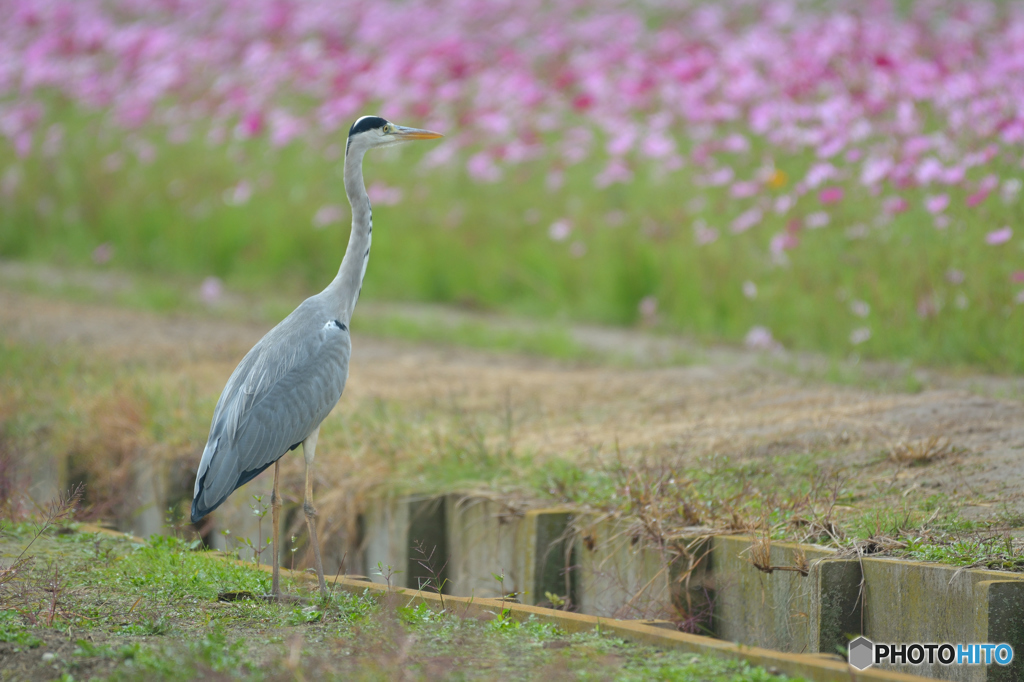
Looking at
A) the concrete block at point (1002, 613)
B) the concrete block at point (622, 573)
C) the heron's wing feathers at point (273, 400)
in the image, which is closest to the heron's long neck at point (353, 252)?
the heron's wing feathers at point (273, 400)

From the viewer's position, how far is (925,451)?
4941 mm

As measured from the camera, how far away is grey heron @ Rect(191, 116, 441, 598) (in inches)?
168

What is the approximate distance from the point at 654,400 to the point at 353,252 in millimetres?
2312

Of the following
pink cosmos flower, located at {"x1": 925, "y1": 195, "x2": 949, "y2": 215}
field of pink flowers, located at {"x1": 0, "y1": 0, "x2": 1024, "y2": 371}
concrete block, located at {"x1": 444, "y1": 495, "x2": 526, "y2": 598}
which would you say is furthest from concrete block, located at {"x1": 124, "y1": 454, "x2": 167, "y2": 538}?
pink cosmos flower, located at {"x1": 925, "y1": 195, "x2": 949, "y2": 215}

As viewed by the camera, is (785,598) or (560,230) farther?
(560,230)

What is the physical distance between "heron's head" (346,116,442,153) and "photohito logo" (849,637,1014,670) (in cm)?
263

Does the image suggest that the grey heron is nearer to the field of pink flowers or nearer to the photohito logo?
the photohito logo

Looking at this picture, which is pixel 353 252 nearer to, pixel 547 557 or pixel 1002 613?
pixel 547 557

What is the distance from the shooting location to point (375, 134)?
16.8ft

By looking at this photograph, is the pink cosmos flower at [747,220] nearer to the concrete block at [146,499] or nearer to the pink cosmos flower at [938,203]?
the pink cosmos flower at [938,203]

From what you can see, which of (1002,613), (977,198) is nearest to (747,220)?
(977,198)

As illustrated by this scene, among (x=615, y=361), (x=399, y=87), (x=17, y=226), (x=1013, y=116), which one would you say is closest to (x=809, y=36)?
(x=1013, y=116)

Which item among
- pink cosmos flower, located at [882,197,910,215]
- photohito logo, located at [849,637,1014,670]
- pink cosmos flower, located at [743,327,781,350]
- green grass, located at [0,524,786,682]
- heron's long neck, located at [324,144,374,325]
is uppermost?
pink cosmos flower, located at [882,197,910,215]

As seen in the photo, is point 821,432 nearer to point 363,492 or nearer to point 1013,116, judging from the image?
point 363,492
